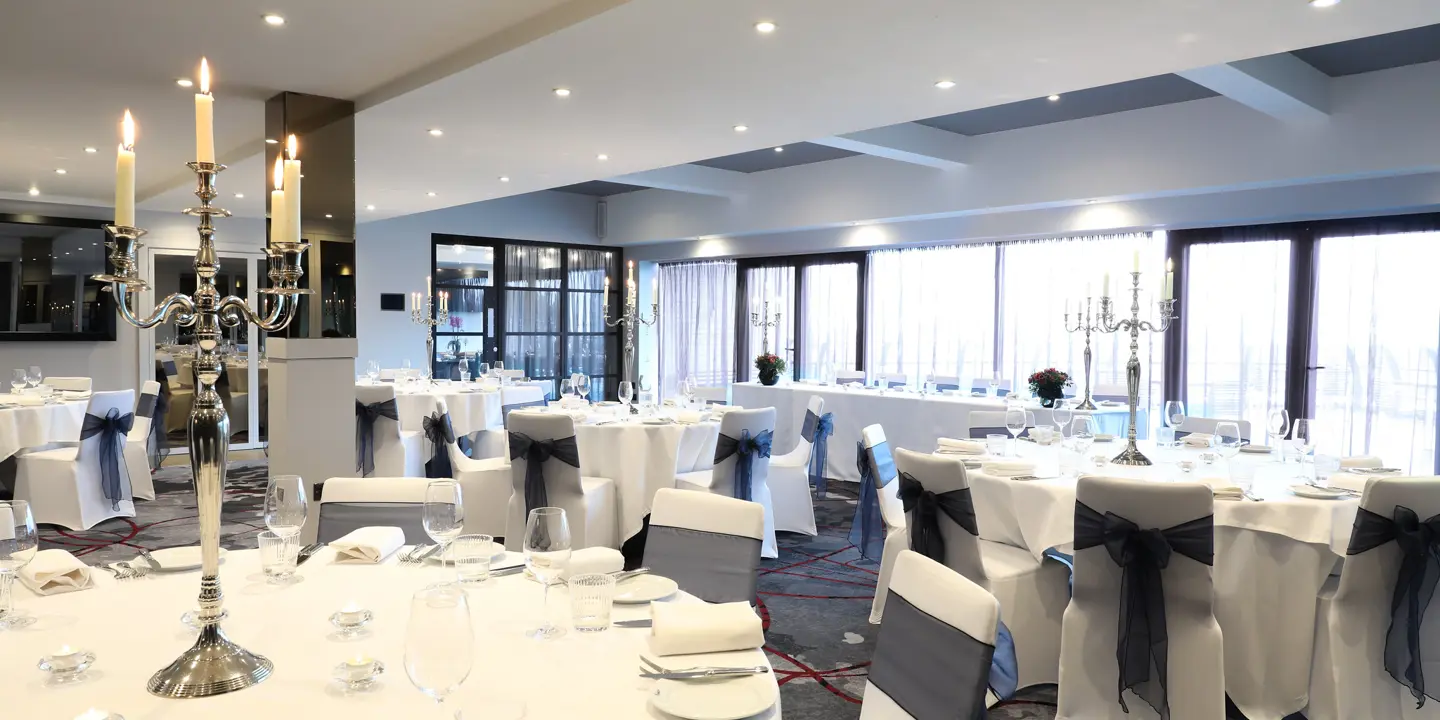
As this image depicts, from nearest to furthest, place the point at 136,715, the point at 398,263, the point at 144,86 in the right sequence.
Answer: the point at 136,715, the point at 144,86, the point at 398,263

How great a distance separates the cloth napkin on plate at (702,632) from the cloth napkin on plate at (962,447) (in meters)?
2.68

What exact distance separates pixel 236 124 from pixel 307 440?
Result: 2419mm

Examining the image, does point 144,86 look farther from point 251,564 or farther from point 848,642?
point 848,642

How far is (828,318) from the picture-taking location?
1098cm

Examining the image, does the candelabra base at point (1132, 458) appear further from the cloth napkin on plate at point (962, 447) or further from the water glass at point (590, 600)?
the water glass at point (590, 600)

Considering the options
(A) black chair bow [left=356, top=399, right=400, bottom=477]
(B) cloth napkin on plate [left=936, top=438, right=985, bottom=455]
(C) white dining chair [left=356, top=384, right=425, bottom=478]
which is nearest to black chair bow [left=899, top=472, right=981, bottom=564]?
(B) cloth napkin on plate [left=936, top=438, right=985, bottom=455]

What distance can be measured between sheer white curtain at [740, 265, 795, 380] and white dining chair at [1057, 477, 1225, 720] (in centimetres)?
809

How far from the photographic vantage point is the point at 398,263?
11.3m

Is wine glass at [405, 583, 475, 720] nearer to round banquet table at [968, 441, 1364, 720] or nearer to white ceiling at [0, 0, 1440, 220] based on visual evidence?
round banquet table at [968, 441, 1364, 720]

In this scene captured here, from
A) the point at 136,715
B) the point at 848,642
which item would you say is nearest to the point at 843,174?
the point at 848,642

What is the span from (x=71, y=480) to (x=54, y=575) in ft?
16.6

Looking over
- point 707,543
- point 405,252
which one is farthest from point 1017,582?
point 405,252

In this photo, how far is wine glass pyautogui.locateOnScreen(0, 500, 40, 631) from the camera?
1.80 metres

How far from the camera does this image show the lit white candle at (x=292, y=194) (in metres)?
1.75
